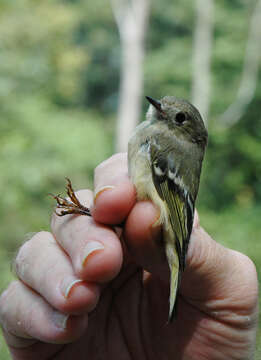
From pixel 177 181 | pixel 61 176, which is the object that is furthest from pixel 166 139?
pixel 61 176

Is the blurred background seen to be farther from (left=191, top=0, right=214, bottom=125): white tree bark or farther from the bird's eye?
the bird's eye

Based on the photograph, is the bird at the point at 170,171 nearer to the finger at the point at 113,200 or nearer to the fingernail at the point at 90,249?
the finger at the point at 113,200

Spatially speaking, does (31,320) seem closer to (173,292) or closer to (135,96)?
(173,292)

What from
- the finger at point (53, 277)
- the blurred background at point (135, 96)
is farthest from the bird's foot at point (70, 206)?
the blurred background at point (135, 96)

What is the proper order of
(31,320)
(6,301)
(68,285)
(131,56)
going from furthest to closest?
(131,56) < (6,301) < (31,320) < (68,285)

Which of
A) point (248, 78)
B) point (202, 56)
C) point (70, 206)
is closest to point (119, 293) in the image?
point (70, 206)

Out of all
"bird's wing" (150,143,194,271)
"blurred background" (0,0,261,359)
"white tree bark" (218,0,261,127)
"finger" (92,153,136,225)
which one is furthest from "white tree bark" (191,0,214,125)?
"finger" (92,153,136,225)
